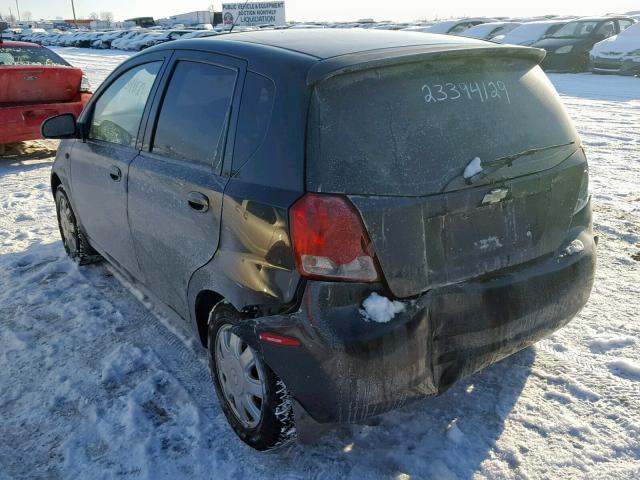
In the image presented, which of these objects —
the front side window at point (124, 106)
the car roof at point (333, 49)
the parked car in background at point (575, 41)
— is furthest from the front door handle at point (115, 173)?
the parked car in background at point (575, 41)

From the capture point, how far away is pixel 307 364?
86.0 inches

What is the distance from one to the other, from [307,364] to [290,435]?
1.54ft

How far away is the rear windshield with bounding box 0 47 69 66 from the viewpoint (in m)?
7.93

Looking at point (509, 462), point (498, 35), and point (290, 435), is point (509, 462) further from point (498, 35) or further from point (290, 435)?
point (498, 35)

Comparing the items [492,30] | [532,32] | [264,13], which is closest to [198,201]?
[532,32]

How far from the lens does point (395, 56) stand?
2.31m

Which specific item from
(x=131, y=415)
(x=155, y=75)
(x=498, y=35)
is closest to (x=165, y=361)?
(x=131, y=415)

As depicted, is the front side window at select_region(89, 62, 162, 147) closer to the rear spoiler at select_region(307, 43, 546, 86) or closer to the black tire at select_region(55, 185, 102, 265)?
the black tire at select_region(55, 185, 102, 265)

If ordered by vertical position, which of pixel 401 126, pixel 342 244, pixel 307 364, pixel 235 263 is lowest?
pixel 307 364

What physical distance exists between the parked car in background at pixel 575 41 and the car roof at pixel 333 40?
15.3 m

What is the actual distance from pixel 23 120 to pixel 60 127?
4167 mm

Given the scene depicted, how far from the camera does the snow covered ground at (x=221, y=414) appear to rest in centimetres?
249

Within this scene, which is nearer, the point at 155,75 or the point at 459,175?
the point at 459,175

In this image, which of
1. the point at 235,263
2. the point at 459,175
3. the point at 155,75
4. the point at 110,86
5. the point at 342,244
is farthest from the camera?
the point at 110,86
